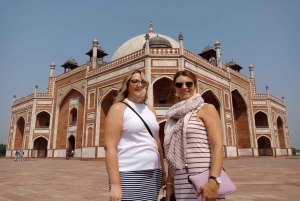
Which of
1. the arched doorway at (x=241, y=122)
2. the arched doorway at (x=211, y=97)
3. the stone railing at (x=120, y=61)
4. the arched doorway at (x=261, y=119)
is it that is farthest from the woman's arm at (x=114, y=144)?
the arched doorway at (x=261, y=119)

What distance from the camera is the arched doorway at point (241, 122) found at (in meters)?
23.0

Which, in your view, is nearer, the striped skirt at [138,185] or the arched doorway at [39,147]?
the striped skirt at [138,185]

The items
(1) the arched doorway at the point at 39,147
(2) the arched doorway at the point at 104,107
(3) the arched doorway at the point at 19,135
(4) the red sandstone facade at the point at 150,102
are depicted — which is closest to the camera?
(4) the red sandstone facade at the point at 150,102

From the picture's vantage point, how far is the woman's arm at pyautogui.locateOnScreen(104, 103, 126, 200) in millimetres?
1660

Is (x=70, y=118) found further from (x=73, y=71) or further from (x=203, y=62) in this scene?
(x=203, y=62)

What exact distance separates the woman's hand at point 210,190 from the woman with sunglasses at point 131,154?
447 millimetres

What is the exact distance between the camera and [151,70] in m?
15.8

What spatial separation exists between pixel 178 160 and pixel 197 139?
0.24 meters

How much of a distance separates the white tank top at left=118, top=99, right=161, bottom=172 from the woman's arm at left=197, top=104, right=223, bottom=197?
1.48ft

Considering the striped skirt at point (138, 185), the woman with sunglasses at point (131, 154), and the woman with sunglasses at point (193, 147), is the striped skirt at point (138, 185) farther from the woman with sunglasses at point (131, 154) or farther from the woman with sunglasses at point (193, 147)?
the woman with sunglasses at point (193, 147)

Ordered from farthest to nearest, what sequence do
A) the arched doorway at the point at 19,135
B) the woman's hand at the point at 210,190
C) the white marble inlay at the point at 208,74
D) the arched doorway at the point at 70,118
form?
the arched doorway at the point at 19,135 < the arched doorway at the point at 70,118 < the white marble inlay at the point at 208,74 < the woman's hand at the point at 210,190

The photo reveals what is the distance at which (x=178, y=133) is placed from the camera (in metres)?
1.84

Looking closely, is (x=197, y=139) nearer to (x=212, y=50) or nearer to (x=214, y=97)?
(x=214, y=97)

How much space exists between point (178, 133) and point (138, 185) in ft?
1.69
